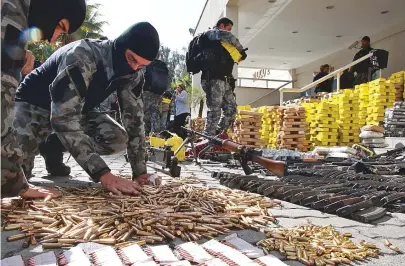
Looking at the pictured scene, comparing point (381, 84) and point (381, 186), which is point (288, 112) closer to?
point (381, 84)

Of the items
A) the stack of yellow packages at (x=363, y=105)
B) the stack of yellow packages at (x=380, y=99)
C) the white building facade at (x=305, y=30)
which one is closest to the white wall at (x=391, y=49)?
the white building facade at (x=305, y=30)

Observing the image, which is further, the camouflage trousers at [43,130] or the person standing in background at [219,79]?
the person standing in background at [219,79]

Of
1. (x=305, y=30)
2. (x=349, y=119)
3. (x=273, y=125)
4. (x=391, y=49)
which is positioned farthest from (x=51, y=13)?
(x=305, y=30)

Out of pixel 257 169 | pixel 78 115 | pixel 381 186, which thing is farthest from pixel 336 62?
pixel 78 115

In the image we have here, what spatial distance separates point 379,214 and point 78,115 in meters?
2.66

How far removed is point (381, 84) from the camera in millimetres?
11953

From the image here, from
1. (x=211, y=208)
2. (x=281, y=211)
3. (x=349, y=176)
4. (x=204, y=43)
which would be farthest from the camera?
(x=204, y=43)

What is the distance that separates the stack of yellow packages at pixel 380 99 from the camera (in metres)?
11.9

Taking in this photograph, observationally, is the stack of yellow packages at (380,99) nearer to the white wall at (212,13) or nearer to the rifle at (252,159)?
the white wall at (212,13)

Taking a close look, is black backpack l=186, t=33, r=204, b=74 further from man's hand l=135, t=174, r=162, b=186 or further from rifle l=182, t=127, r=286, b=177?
man's hand l=135, t=174, r=162, b=186

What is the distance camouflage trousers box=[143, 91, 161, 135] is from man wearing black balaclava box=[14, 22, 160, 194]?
538 centimetres

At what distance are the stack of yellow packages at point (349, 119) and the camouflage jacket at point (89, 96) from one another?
1015 cm

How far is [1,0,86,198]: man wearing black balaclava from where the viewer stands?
1.64m

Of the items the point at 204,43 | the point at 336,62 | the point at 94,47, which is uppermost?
the point at 336,62
